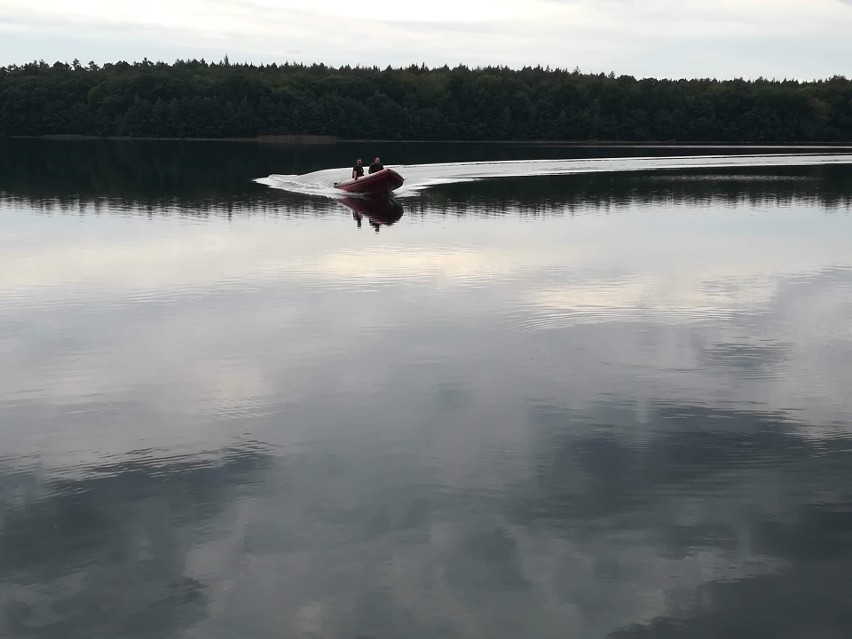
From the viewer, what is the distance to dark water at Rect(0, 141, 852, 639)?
945 centimetres

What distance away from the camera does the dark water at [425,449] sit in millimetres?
9453

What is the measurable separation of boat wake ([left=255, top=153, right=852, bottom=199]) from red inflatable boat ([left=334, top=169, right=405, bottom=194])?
1822mm

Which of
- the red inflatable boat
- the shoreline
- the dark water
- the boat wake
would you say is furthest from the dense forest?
the dark water

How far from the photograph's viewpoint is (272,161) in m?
91.5

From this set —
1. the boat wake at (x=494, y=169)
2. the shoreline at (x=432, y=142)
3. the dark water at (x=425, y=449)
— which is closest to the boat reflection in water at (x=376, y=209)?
the boat wake at (x=494, y=169)

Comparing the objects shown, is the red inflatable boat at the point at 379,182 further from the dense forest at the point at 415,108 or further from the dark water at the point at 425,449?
the dense forest at the point at 415,108

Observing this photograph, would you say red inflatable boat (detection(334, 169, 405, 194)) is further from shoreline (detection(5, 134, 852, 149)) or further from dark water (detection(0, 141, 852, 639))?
shoreline (detection(5, 134, 852, 149))

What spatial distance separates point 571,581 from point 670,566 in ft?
3.62

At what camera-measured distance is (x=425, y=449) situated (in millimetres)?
13078

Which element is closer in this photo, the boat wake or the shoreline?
the boat wake

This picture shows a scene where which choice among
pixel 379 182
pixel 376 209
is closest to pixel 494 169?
pixel 379 182

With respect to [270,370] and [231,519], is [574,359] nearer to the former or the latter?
[270,370]

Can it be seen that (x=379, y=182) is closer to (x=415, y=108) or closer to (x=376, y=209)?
(x=376, y=209)

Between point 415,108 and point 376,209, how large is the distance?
118957 millimetres
